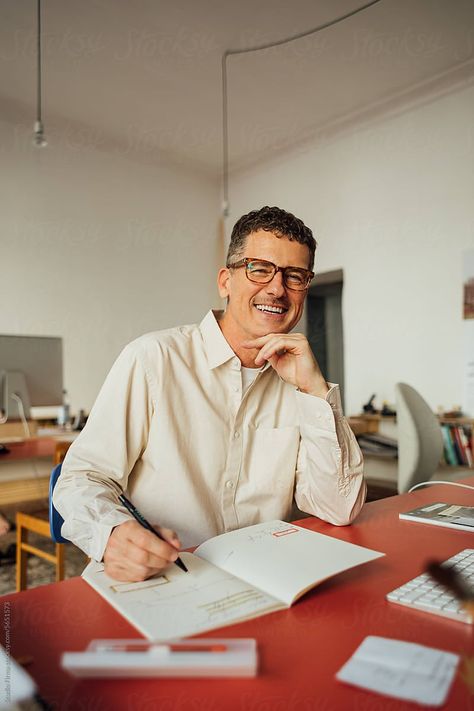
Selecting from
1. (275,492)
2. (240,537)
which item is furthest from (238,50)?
(240,537)

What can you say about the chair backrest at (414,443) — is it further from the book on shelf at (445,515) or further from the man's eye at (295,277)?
the man's eye at (295,277)

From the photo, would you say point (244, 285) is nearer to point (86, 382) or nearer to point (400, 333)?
point (400, 333)

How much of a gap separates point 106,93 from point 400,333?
307cm

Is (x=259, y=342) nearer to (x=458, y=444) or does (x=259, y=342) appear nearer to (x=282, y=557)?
(x=282, y=557)

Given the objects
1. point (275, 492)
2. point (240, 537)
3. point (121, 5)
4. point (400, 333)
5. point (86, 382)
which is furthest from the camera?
point (86, 382)

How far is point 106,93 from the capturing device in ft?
14.2

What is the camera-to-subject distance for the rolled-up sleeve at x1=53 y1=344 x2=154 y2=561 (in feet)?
3.32

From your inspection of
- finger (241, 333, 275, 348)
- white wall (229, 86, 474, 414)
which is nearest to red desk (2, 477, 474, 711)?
finger (241, 333, 275, 348)

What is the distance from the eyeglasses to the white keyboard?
761 mm

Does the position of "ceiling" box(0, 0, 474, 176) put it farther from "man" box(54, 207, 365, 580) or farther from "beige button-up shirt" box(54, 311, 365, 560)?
"beige button-up shirt" box(54, 311, 365, 560)

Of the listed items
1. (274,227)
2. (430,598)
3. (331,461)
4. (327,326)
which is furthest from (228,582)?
(327,326)

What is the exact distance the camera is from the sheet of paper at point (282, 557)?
2.59 feet

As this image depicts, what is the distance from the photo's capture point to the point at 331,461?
4.06ft

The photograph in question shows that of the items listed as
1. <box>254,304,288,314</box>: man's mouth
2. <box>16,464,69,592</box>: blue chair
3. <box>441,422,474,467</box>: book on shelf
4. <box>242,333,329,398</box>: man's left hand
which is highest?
<box>254,304,288,314</box>: man's mouth
